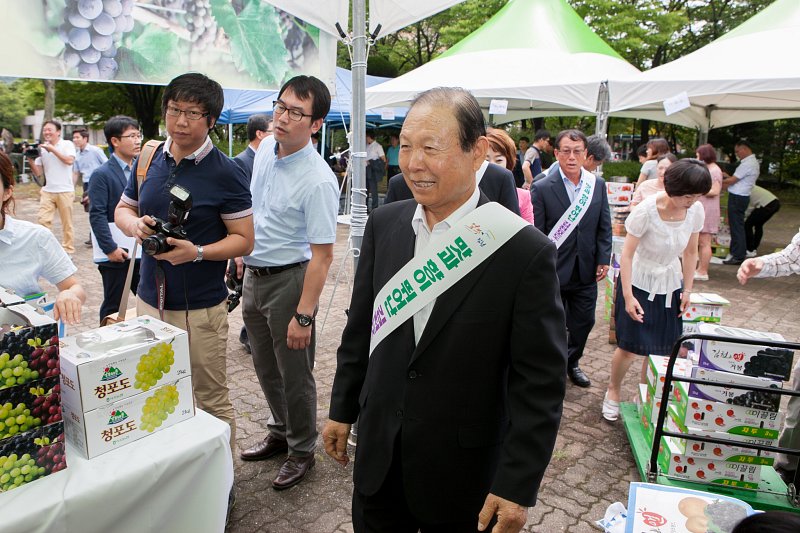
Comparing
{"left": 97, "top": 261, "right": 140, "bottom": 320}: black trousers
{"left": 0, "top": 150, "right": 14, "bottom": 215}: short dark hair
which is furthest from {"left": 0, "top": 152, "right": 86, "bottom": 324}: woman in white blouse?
{"left": 97, "top": 261, "right": 140, "bottom": 320}: black trousers

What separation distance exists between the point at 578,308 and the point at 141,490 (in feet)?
11.2

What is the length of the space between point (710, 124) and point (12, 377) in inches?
493

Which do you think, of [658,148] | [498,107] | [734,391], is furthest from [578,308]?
[658,148]

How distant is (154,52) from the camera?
3.24 m

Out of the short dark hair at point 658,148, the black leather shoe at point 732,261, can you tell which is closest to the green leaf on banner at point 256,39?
the short dark hair at point 658,148

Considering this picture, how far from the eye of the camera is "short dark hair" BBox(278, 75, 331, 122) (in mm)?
2805

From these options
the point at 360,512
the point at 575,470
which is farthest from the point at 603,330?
the point at 360,512

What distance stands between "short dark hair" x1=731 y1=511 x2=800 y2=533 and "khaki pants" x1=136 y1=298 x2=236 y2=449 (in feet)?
7.11

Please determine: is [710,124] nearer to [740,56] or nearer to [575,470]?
[740,56]

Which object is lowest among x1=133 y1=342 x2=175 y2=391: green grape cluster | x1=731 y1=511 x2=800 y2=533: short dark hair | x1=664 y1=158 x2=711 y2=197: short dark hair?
x1=731 y1=511 x2=800 y2=533: short dark hair

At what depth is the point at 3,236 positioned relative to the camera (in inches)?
83.4

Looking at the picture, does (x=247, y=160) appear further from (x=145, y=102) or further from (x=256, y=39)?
(x=145, y=102)

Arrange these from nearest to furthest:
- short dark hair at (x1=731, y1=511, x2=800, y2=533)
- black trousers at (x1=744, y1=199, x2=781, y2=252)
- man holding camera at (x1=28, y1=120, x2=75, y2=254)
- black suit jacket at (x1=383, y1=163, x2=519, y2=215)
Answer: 1. short dark hair at (x1=731, y1=511, x2=800, y2=533)
2. black suit jacket at (x1=383, y1=163, x2=519, y2=215)
3. man holding camera at (x1=28, y1=120, x2=75, y2=254)
4. black trousers at (x1=744, y1=199, x2=781, y2=252)

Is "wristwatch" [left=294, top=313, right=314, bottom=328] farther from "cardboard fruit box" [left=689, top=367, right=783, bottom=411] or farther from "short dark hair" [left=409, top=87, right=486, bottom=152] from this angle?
"cardboard fruit box" [left=689, top=367, right=783, bottom=411]
